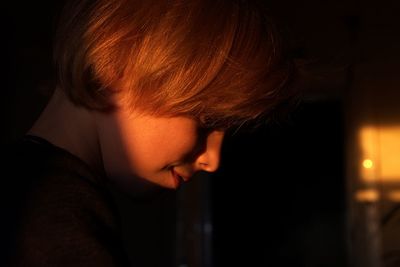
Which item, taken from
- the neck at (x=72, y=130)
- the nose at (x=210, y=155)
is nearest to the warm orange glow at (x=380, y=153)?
the nose at (x=210, y=155)

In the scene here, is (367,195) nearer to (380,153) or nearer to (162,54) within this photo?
(380,153)

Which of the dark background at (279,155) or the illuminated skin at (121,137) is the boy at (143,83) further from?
the dark background at (279,155)

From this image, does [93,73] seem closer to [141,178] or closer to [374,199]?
[141,178]

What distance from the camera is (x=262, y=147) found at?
284 cm

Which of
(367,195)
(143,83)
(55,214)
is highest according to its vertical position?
(143,83)

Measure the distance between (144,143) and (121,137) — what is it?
25 mm

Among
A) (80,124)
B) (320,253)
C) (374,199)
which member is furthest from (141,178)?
(320,253)

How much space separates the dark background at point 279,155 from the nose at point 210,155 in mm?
1246

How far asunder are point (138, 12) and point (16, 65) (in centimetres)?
180

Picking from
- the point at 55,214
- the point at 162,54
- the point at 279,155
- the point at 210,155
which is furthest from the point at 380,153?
the point at 55,214

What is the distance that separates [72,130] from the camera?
0.57 m

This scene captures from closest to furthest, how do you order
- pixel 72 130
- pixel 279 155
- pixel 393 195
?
pixel 72 130 < pixel 393 195 < pixel 279 155

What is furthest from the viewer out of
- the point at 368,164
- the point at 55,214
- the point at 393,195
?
the point at 368,164

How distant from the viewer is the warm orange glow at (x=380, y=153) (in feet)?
6.51
